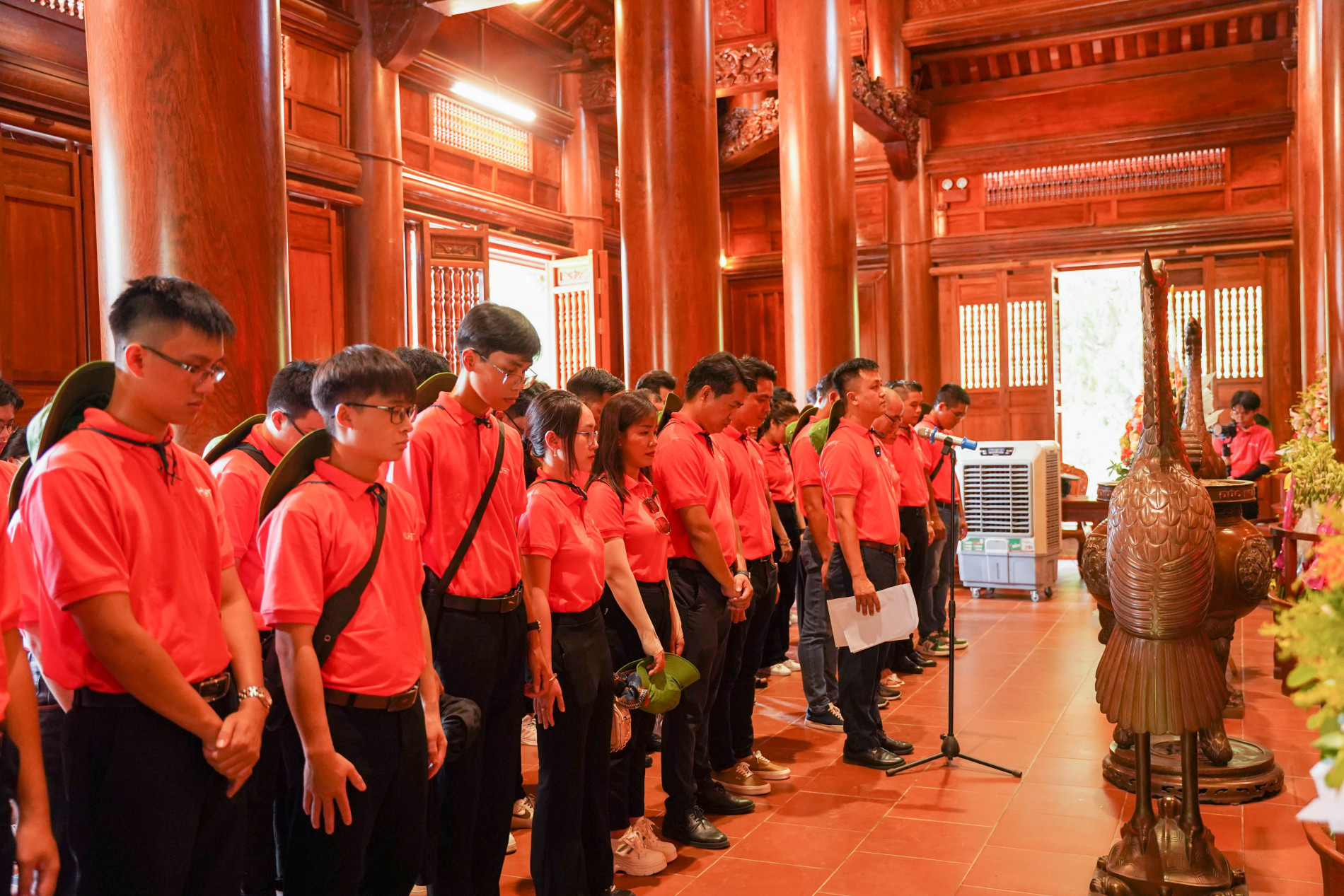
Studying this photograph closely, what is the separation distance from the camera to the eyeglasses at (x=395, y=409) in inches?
82.0

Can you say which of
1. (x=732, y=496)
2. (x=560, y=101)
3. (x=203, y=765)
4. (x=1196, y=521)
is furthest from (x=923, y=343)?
(x=203, y=765)

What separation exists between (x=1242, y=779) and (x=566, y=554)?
2.65 metres

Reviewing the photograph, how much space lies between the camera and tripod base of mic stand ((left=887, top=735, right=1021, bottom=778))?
4160mm

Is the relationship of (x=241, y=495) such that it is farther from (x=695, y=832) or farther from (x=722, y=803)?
(x=722, y=803)

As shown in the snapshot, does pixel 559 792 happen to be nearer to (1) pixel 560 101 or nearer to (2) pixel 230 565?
(2) pixel 230 565

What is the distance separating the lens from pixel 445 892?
8.41 feet

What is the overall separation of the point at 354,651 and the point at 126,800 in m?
0.47

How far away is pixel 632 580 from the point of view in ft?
10.5

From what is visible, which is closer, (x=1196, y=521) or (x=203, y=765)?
(x=203, y=765)

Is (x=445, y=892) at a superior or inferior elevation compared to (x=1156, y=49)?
inferior

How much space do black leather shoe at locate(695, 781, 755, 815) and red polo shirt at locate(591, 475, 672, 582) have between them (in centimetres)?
91

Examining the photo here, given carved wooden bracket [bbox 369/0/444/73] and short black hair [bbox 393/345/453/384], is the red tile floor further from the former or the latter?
carved wooden bracket [bbox 369/0/444/73]

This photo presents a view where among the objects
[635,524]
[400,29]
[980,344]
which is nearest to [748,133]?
[980,344]

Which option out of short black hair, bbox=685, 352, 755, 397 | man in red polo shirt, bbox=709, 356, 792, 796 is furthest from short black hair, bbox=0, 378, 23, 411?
man in red polo shirt, bbox=709, 356, 792, 796
